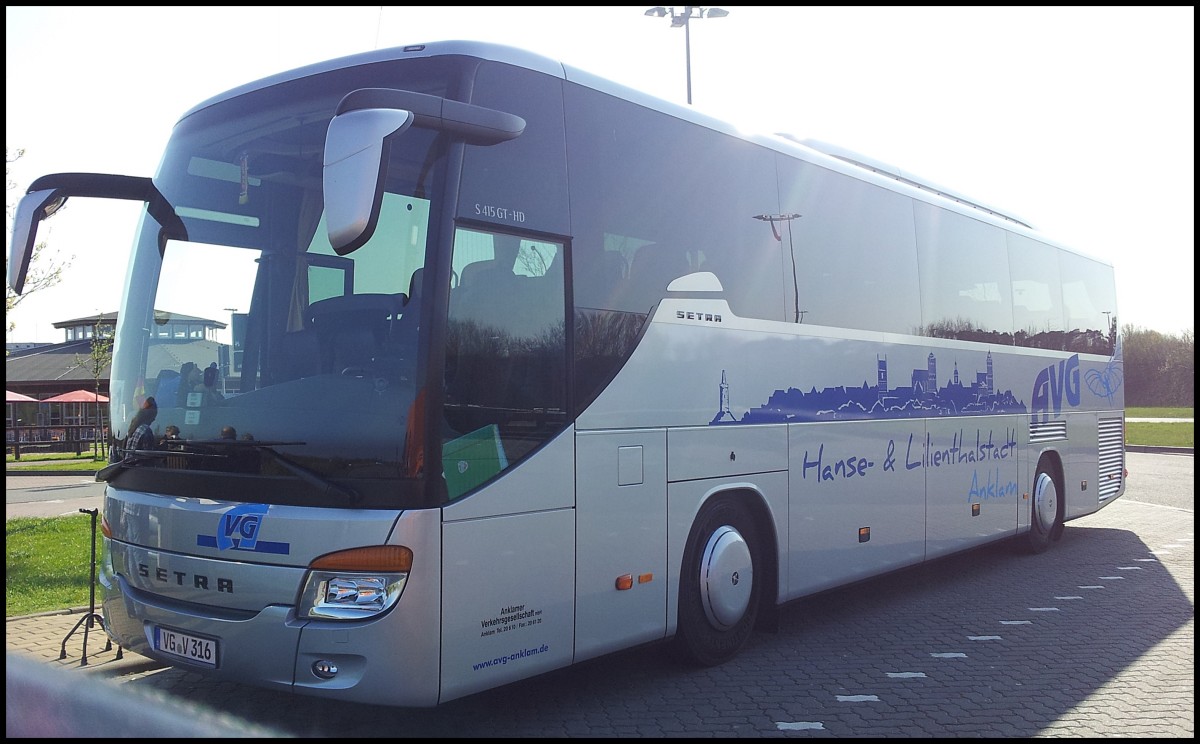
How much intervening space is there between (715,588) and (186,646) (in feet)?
10.8

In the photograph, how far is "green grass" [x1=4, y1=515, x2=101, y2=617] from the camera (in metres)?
8.78

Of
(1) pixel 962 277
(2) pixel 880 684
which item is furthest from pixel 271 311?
(1) pixel 962 277

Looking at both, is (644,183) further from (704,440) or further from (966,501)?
(966,501)

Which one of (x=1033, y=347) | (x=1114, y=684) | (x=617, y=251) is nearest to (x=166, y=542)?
(x=617, y=251)

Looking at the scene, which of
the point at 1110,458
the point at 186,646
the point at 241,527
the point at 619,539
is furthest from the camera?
the point at 1110,458

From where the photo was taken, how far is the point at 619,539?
5.90 meters

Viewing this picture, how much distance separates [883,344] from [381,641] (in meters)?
5.63

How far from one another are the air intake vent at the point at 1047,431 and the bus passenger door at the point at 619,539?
7.19 meters

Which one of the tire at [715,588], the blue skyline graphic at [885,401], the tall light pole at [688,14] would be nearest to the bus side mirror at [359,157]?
the blue skyline graphic at [885,401]

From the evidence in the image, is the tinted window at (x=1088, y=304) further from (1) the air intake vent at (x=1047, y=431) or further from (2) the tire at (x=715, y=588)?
(2) the tire at (x=715, y=588)

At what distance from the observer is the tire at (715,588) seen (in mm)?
6574

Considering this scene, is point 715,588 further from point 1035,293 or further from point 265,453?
point 1035,293

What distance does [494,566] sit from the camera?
5059 millimetres

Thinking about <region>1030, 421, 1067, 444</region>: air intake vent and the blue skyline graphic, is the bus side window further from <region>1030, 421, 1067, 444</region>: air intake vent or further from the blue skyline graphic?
<region>1030, 421, 1067, 444</region>: air intake vent
